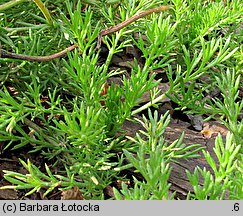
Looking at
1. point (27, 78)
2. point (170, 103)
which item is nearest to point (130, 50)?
point (170, 103)

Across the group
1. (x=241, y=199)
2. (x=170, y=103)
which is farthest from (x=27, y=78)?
(x=241, y=199)

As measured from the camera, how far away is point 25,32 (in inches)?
85.0

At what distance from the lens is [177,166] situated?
6.55ft

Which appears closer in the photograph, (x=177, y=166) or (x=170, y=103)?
(x=177, y=166)

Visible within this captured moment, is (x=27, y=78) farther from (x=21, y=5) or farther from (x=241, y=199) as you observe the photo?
(x=241, y=199)

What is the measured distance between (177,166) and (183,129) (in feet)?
0.90

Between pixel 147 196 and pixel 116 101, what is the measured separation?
54 cm

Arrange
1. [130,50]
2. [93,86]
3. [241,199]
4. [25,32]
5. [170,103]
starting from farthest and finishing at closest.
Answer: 1. [130,50]
2. [170,103]
3. [25,32]
4. [93,86]
5. [241,199]

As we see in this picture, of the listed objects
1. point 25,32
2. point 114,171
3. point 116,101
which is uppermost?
point 25,32

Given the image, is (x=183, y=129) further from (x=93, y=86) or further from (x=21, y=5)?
(x=21, y=5)

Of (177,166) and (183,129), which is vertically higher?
(183,129)
